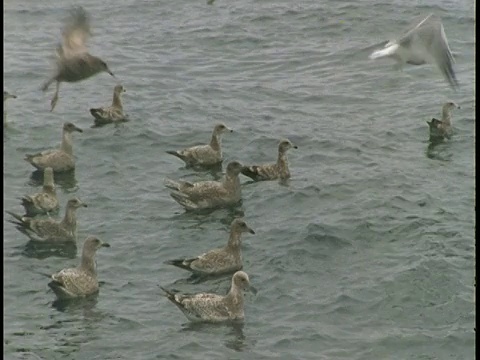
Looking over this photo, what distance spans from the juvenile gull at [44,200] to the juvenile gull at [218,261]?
9.74 ft

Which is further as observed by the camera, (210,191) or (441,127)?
(441,127)

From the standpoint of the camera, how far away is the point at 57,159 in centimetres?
2108

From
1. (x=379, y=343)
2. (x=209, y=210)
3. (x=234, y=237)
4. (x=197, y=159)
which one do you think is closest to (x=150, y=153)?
(x=197, y=159)

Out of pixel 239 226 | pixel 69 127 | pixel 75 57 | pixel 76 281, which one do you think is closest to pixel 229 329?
pixel 76 281

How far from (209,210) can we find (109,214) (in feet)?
Result: 5.25

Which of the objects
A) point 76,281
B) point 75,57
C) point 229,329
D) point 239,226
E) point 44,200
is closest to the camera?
point 229,329

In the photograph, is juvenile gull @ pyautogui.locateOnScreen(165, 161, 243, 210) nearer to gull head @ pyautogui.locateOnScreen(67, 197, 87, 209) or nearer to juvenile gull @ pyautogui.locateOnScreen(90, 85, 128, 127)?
gull head @ pyautogui.locateOnScreen(67, 197, 87, 209)

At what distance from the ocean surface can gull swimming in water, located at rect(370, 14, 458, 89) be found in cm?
268

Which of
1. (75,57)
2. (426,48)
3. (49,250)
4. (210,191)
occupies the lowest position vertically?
(49,250)

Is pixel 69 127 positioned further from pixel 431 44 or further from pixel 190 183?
pixel 431 44

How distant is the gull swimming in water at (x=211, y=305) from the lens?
16.3 metres

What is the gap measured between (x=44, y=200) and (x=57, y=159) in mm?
1443

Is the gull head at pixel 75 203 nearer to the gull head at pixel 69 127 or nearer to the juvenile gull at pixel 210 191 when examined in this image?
the juvenile gull at pixel 210 191

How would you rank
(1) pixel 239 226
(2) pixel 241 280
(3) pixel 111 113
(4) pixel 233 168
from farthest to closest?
(3) pixel 111 113 < (4) pixel 233 168 < (1) pixel 239 226 < (2) pixel 241 280
